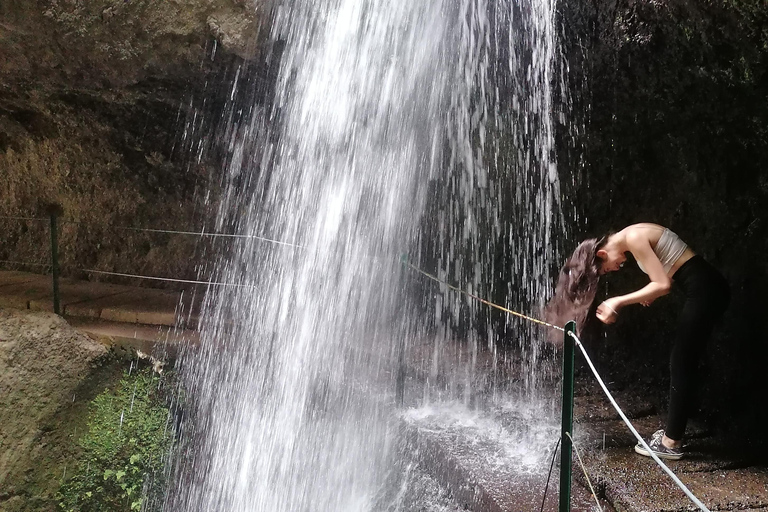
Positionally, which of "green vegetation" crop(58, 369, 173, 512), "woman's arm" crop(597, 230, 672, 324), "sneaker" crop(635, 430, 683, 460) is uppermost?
"woman's arm" crop(597, 230, 672, 324)

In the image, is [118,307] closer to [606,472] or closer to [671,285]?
[606,472]

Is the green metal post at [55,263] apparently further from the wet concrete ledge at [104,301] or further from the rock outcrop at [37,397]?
the rock outcrop at [37,397]

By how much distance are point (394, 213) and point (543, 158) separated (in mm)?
1887

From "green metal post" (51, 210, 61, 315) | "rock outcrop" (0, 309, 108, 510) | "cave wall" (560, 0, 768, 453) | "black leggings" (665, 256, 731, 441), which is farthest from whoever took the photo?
"green metal post" (51, 210, 61, 315)

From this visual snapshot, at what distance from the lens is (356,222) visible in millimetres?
6047

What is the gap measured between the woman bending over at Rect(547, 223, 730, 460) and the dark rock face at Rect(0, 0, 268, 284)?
3.43 metres

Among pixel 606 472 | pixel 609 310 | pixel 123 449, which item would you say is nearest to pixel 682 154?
pixel 609 310

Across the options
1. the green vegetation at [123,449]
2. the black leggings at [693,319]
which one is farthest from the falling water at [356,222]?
the black leggings at [693,319]

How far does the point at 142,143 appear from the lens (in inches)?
258

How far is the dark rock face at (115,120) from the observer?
188 inches

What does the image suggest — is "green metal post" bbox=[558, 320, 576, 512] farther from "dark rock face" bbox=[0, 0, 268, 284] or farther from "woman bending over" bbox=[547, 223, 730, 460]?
"dark rock face" bbox=[0, 0, 268, 284]

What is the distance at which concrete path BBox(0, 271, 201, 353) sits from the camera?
5.14 metres

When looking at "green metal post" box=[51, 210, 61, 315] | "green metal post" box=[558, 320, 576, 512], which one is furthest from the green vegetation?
"green metal post" box=[558, 320, 576, 512]

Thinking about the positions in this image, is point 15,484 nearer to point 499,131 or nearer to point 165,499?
point 165,499
